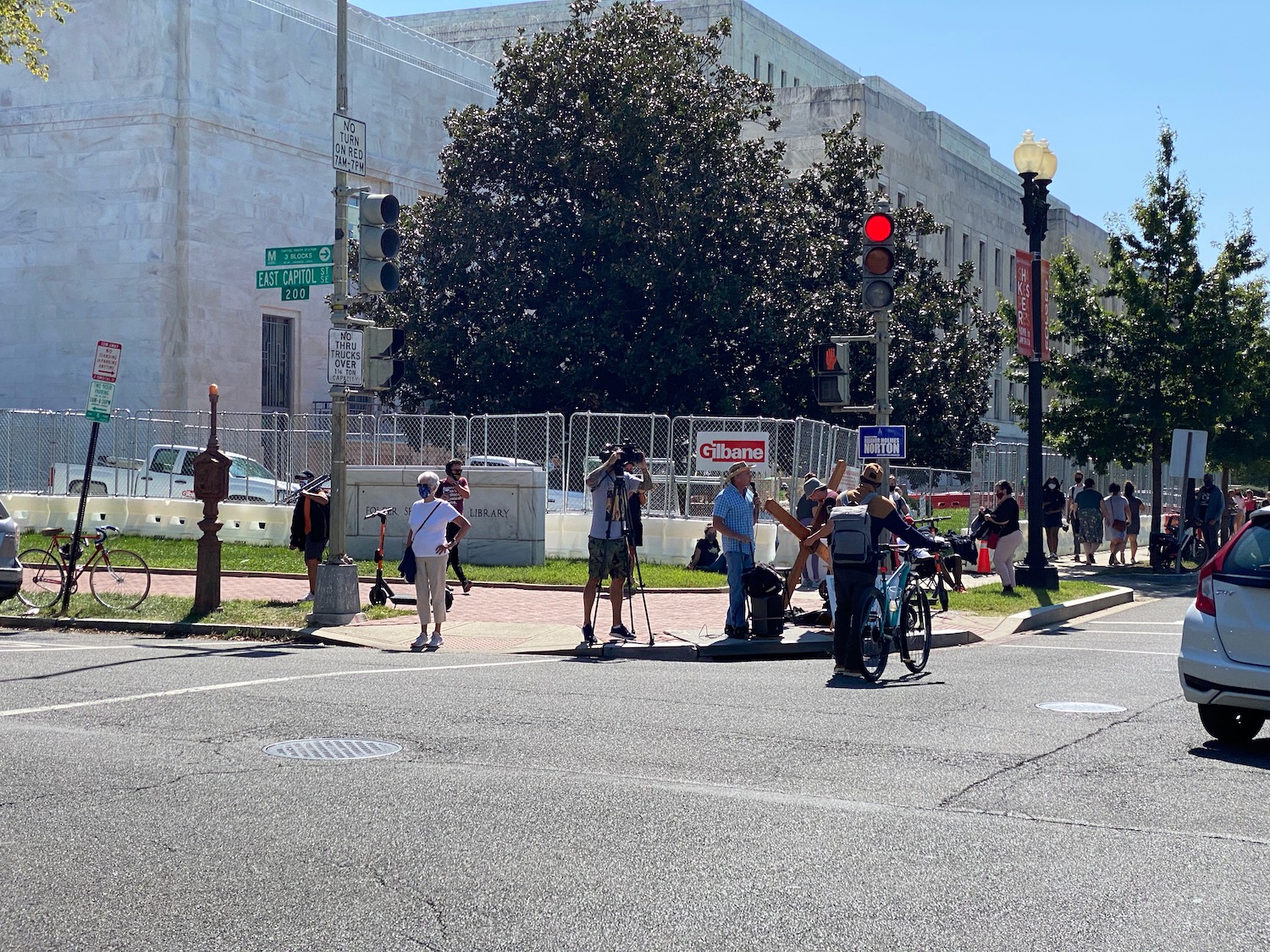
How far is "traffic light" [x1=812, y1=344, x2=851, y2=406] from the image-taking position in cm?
1705

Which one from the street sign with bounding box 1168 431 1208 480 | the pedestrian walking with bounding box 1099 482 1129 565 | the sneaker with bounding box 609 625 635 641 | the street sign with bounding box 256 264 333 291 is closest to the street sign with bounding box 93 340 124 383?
the street sign with bounding box 256 264 333 291

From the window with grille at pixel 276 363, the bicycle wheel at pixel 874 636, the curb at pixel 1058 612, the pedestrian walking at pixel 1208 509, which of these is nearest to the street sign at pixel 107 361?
the bicycle wheel at pixel 874 636

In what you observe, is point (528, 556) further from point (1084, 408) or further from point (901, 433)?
point (1084, 408)

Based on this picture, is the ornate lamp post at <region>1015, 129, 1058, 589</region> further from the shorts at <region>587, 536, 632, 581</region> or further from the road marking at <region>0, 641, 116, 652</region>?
the road marking at <region>0, 641, 116, 652</region>

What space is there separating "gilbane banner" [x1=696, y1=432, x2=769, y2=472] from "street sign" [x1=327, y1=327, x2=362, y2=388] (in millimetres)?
10397

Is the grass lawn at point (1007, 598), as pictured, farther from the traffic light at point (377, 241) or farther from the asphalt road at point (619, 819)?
the traffic light at point (377, 241)

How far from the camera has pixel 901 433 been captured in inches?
716

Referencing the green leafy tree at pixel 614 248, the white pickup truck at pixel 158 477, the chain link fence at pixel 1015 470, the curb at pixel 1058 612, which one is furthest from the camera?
the green leafy tree at pixel 614 248

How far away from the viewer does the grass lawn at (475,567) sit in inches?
912

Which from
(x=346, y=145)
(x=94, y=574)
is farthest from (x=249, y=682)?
(x=94, y=574)

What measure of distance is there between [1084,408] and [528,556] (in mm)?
15411

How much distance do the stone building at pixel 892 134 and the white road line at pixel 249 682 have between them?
3998 cm

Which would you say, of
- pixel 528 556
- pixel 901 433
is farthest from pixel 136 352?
pixel 901 433

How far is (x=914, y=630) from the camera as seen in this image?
13883 millimetres
